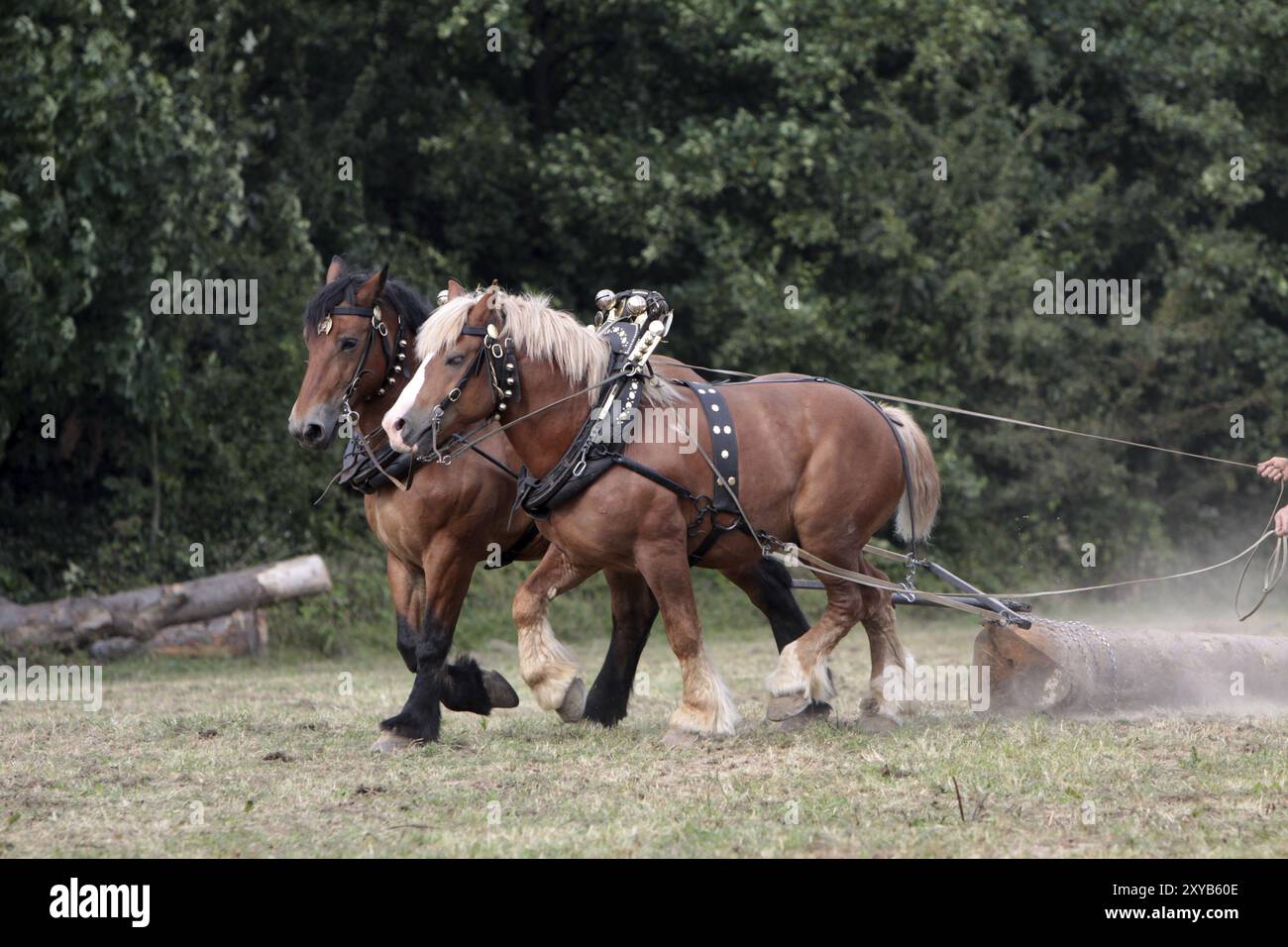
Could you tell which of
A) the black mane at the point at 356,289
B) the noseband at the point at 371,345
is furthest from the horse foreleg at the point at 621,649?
the black mane at the point at 356,289

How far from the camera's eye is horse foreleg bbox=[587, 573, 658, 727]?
7680 millimetres

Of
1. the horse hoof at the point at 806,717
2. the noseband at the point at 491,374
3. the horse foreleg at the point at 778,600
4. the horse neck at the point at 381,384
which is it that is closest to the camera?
the noseband at the point at 491,374

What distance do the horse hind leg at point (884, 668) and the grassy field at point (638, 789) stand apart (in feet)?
0.50

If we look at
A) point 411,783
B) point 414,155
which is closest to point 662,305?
point 411,783

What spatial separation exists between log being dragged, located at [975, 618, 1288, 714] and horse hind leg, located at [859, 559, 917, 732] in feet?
1.31

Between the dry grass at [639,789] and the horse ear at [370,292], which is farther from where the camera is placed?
the horse ear at [370,292]

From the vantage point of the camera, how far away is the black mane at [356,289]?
714 centimetres

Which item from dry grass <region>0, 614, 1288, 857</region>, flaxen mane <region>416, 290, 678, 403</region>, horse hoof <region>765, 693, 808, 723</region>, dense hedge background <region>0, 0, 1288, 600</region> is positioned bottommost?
dry grass <region>0, 614, 1288, 857</region>

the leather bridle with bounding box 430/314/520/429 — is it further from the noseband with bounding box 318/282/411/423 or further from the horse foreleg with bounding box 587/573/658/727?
the horse foreleg with bounding box 587/573/658/727

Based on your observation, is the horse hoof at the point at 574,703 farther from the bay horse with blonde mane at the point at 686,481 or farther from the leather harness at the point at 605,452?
the leather harness at the point at 605,452

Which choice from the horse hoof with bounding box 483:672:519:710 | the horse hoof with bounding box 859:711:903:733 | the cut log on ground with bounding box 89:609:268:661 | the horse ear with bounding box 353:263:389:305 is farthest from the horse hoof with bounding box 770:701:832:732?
the cut log on ground with bounding box 89:609:268:661

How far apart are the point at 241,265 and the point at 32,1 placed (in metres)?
3.46

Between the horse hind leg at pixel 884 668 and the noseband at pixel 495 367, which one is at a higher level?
the noseband at pixel 495 367
